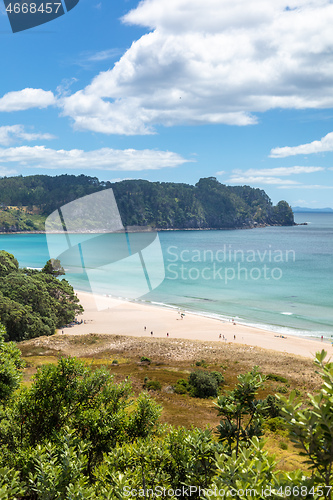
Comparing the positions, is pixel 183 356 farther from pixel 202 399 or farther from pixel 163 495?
pixel 163 495

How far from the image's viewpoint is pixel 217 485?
522 centimetres

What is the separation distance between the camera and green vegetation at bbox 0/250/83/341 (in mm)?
40500

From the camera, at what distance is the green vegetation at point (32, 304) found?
40.5 m

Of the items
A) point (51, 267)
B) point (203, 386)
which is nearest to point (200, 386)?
point (203, 386)

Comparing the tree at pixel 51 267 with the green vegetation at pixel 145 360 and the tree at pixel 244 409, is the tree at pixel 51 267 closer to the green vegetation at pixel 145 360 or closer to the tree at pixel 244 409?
the green vegetation at pixel 145 360

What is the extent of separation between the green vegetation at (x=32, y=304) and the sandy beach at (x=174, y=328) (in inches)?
101

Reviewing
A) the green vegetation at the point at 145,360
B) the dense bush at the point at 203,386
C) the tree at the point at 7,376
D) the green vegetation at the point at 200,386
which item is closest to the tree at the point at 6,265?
the green vegetation at the point at 145,360

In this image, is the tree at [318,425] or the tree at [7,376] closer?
the tree at [318,425]

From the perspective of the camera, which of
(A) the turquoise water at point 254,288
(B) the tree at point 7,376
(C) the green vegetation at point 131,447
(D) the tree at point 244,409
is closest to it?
(C) the green vegetation at point 131,447

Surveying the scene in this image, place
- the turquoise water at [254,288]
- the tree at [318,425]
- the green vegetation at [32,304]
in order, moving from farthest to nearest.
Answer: the turquoise water at [254,288] < the green vegetation at [32,304] < the tree at [318,425]

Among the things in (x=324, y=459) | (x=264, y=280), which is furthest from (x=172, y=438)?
Answer: (x=264, y=280)

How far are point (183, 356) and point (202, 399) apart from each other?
1199 centimetres

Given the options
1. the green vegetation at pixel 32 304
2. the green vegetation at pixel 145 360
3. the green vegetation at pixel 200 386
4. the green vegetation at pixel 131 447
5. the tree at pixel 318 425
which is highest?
the tree at pixel 318 425

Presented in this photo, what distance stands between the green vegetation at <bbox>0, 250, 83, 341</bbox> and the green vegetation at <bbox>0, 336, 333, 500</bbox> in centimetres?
3115
